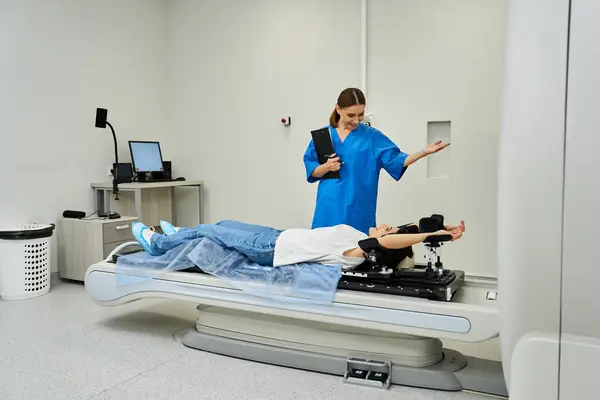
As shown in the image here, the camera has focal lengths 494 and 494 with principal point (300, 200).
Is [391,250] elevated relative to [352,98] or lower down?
lower down

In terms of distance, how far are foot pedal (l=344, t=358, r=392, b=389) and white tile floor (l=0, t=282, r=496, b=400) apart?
35 mm

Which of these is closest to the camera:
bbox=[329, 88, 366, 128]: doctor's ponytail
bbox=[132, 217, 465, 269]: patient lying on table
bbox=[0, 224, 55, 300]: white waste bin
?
bbox=[132, 217, 465, 269]: patient lying on table

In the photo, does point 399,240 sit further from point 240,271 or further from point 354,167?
point 354,167

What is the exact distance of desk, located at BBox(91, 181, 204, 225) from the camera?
4207mm

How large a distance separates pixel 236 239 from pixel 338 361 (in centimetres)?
79

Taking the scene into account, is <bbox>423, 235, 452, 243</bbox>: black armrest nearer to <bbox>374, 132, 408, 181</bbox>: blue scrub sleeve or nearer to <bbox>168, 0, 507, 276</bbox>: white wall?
<bbox>374, 132, 408, 181</bbox>: blue scrub sleeve

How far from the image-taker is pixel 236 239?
2.53 m

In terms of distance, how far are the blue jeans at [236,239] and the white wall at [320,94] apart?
5.83 ft

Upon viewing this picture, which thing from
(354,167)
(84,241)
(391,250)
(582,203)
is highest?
(354,167)

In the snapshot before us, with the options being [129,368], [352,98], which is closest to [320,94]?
[352,98]

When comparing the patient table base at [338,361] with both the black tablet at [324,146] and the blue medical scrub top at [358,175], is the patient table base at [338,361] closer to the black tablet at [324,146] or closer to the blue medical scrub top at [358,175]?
the blue medical scrub top at [358,175]

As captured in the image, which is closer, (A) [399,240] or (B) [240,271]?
(A) [399,240]

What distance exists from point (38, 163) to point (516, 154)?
3743 millimetres

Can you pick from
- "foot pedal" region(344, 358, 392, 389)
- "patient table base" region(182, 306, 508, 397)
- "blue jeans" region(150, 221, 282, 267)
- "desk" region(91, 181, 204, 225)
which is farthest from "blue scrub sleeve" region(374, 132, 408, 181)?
"desk" region(91, 181, 204, 225)
